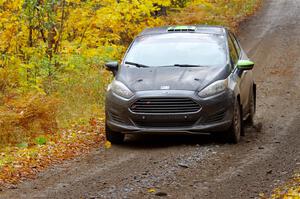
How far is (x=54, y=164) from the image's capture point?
923cm

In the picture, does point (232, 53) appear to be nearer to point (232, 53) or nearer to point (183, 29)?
point (232, 53)

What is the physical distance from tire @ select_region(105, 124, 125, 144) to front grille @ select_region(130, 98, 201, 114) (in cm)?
84

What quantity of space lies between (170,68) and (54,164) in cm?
268

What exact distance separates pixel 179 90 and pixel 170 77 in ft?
1.45

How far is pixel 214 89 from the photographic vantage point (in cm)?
998

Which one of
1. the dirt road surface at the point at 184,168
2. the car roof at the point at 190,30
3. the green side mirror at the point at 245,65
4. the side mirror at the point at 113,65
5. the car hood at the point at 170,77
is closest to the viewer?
the dirt road surface at the point at 184,168

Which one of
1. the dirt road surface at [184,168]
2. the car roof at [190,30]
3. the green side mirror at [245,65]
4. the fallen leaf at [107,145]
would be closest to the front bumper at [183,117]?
the dirt road surface at [184,168]

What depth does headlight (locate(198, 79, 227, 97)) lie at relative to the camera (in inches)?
390

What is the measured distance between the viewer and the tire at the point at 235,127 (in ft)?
33.3

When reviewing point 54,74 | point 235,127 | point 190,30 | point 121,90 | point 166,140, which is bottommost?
point 54,74

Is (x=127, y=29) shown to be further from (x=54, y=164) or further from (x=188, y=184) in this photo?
(x=188, y=184)

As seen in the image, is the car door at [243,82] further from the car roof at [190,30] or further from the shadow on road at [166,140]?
the shadow on road at [166,140]

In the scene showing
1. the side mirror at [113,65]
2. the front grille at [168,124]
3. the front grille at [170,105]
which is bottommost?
the front grille at [168,124]

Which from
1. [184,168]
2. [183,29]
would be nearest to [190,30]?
[183,29]
